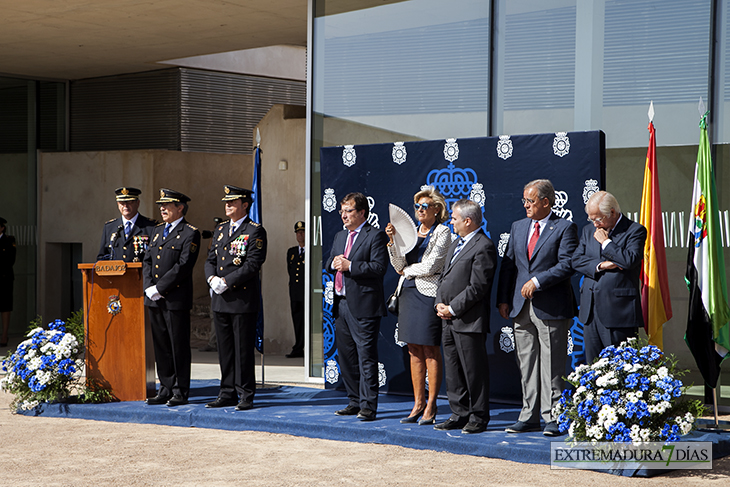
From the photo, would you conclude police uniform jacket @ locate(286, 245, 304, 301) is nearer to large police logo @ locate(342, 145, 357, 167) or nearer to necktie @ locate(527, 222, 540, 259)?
large police logo @ locate(342, 145, 357, 167)

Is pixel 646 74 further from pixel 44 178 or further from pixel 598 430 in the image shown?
pixel 44 178

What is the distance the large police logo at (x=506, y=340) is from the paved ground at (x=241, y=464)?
1329 mm

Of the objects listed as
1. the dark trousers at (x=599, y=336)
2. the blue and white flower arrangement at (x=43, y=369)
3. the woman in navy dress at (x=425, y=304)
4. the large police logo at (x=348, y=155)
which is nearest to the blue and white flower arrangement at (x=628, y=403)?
the dark trousers at (x=599, y=336)

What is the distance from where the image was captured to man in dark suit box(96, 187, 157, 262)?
20.5ft

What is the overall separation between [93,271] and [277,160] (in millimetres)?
3822

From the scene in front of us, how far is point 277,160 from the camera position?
961 cm

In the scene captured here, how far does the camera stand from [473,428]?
492 centimetres

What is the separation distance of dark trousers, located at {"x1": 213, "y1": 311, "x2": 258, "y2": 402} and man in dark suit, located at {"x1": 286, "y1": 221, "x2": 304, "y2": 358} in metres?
3.15

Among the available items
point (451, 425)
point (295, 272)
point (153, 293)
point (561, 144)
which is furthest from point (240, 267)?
point (295, 272)

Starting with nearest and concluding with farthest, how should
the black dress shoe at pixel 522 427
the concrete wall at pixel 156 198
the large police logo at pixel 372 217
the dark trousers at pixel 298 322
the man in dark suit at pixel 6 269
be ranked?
the black dress shoe at pixel 522 427, the large police logo at pixel 372 217, the dark trousers at pixel 298 322, the concrete wall at pixel 156 198, the man in dark suit at pixel 6 269

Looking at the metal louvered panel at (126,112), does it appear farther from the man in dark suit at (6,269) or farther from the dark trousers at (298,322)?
the dark trousers at (298,322)

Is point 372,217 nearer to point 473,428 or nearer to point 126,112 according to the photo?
point 473,428

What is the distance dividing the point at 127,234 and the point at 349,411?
222 cm

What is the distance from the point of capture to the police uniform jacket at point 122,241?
246 inches
